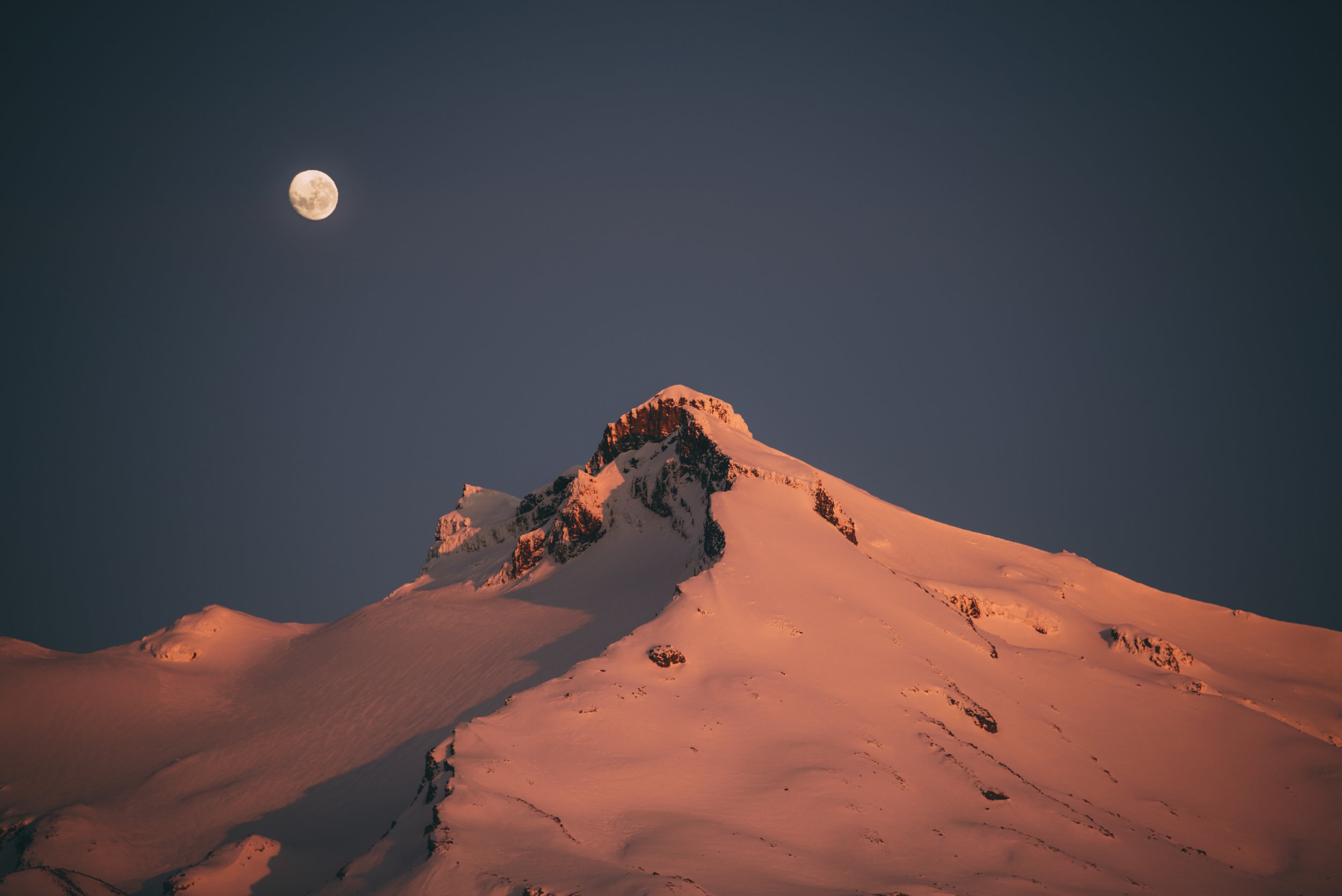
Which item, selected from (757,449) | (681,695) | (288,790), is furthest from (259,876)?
(757,449)

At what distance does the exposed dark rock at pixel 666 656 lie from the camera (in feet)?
118


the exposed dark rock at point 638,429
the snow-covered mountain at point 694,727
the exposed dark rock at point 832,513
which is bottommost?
the snow-covered mountain at point 694,727

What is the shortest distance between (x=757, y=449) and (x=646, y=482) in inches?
431

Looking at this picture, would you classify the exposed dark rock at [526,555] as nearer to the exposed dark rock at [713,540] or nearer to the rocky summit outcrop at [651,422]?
the rocky summit outcrop at [651,422]

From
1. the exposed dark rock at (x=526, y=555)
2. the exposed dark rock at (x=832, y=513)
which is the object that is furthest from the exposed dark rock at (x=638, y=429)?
the exposed dark rock at (x=832, y=513)

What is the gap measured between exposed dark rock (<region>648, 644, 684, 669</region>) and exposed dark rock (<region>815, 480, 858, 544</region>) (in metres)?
25.8

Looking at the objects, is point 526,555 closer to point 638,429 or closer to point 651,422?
point 638,429

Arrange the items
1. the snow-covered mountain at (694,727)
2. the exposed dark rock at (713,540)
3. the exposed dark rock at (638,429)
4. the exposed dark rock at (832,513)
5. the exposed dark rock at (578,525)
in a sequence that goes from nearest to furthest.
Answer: the snow-covered mountain at (694,727), the exposed dark rock at (713,540), the exposed dark rock at (832,513), the exposed dark rock at (578,525), the exposed dark rock at (638,429)

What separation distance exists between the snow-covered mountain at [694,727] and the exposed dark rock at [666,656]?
0.37 feet

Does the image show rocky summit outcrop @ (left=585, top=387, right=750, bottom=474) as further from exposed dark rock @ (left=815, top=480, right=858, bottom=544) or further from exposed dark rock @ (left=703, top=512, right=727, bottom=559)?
exposed dark rock @ (left=703, top=512, right=727, bottom=559)

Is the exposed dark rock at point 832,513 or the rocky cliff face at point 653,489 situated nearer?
the rocky cliff face at point 653,489

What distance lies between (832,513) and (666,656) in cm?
2851

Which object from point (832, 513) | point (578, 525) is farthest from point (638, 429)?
point (832, 513)

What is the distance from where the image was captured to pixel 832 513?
60812mm
